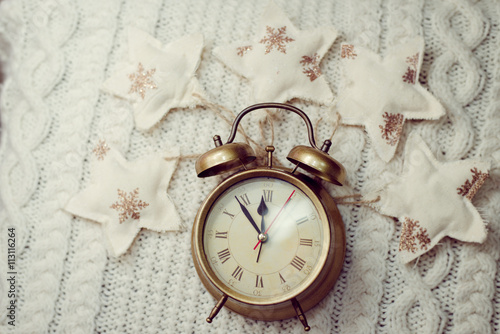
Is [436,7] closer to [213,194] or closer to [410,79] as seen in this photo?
[410,79]

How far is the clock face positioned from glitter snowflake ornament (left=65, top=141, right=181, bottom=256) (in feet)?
0.41

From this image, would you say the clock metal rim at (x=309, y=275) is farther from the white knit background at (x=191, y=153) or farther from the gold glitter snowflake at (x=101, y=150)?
the gold glitter snowflake at (x=101, y=150)

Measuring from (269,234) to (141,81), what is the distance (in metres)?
0.44

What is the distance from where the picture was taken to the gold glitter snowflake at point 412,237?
0.81m

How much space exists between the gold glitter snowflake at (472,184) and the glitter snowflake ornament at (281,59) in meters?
0.30

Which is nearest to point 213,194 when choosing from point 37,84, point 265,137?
point 265,137

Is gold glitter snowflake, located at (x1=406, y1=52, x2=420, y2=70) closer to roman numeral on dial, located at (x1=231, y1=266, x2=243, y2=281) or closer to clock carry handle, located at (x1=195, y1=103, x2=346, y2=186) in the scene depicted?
clock carry handle, located at (x1=195, y1=103, x2=346, y2=186)

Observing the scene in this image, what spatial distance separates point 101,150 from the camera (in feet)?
3.08

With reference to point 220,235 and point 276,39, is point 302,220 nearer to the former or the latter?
point 220,235

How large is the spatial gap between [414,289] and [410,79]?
0.41 meters

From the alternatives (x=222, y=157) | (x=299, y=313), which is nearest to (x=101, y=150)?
(x=222, y=157)

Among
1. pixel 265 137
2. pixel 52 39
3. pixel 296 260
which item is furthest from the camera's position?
pixel 52 39

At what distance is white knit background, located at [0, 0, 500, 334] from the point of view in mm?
819

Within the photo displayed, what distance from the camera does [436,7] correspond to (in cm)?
91
